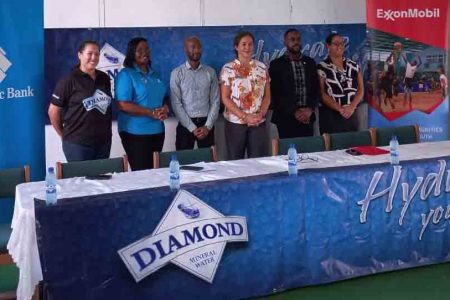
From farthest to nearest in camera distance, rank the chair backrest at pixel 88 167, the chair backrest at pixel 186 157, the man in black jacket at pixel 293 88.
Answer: the man in black jacket at pixel 293 88
the chair backrest at pixel 186 157
the chair backrest at pixel 88 167

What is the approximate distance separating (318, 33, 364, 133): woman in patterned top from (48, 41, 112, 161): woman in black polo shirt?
1760 millimetres

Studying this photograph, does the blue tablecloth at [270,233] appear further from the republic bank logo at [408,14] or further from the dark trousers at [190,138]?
the republic bank logo at [408,14]

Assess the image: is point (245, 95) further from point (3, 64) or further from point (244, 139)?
point (3, 64)

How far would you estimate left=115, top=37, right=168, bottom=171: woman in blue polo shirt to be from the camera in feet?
14.1

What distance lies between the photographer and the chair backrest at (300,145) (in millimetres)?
3885

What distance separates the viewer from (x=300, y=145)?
399 centimetres

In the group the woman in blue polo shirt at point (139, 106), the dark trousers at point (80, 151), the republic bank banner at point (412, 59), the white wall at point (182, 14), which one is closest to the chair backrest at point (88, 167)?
the dark trousers at point (80, 151)

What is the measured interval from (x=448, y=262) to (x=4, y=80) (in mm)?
2874

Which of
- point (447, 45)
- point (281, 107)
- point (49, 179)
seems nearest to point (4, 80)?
point (49, 179)

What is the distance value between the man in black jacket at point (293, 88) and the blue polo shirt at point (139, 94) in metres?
0.95

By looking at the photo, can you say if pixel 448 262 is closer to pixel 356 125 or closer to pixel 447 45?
pixel 356 125

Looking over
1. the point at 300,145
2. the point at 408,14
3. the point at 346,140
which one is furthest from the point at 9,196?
the point at 408,14

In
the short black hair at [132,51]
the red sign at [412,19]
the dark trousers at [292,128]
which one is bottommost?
the dark trousers at [292,128]

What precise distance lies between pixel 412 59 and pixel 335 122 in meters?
0.88
